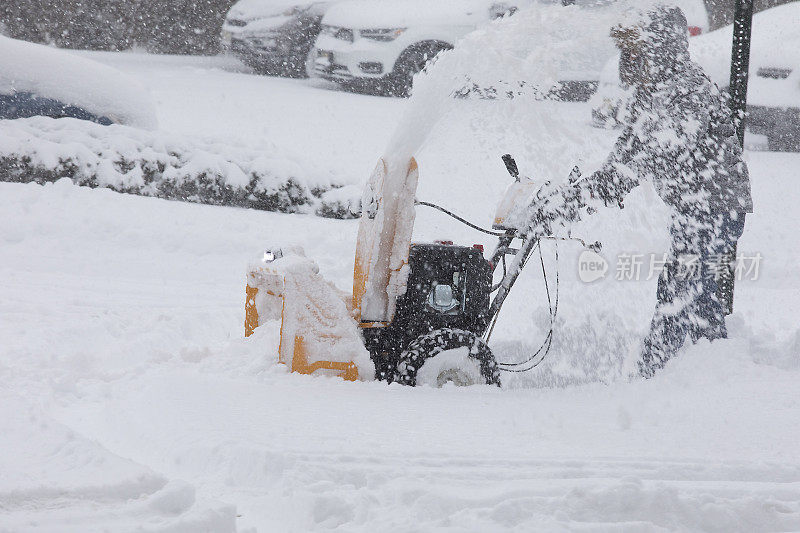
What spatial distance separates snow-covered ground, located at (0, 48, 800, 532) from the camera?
9.00ft

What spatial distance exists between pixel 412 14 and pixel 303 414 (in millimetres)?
9119

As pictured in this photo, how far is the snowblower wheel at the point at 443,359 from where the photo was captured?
4250mm

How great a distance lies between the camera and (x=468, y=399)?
4.10 m

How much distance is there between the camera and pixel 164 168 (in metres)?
7.99

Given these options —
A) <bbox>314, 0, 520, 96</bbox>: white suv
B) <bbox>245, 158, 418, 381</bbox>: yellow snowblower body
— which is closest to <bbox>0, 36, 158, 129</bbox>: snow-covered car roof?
<bbox>314, 0, 520, 96</bbox>: white suv

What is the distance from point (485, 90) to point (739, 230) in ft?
5.27

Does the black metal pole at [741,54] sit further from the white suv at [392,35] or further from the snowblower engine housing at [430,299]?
the white suv at [392,35]

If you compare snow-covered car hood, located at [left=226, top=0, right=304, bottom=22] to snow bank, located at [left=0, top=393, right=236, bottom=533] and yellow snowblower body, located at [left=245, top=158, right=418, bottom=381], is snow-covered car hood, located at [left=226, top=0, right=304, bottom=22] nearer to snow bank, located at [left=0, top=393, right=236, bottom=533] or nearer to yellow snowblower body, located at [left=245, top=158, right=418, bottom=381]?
yellow snowblower body, located at [left=245, top=158, right=418, bottom=381]

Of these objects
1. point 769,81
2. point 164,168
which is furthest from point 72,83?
point 769,81

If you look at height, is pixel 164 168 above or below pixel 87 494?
above

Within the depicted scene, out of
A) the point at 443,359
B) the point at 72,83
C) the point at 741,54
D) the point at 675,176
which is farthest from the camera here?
the point at 72,83

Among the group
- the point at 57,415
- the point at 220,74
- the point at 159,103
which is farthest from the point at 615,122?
the point at 220,74

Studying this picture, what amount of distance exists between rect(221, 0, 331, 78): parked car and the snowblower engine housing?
940 cm

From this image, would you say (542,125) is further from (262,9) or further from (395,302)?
(262,9)
